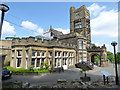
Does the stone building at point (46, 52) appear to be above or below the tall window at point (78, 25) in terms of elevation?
below

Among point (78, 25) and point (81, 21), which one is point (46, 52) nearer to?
point (78, 25)

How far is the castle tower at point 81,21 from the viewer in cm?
2687

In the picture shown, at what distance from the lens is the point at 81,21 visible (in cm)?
2755

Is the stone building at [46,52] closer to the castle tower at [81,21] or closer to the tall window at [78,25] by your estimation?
the castle tower at [81,21]

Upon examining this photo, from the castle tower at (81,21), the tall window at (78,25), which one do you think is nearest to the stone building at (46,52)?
the castle tower at (81,21)

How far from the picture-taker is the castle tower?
26.9m

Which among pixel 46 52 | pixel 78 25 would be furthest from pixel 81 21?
pixel 46 52

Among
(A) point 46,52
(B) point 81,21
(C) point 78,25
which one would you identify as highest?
(B) point 81,21

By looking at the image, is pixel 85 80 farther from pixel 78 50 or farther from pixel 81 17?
pixel 81 17

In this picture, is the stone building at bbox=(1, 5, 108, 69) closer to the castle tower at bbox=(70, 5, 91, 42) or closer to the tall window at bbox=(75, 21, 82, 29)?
the castle tower at bbox=(70, 5, 91, 42)

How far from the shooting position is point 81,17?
2777 cm

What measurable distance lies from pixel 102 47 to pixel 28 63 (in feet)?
65.2

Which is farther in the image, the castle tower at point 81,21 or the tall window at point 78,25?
the tall window at point 78,25

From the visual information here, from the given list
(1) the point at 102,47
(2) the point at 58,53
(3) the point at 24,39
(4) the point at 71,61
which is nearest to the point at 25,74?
(3) the point at 24,39
